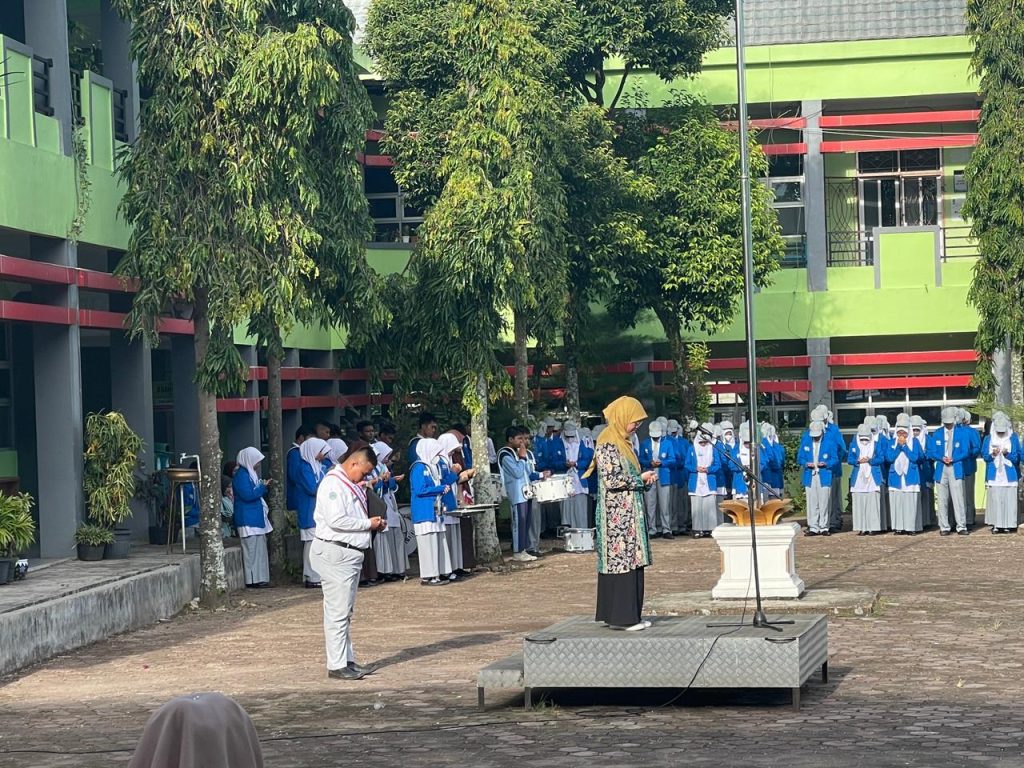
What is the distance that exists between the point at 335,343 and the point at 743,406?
27.9ft

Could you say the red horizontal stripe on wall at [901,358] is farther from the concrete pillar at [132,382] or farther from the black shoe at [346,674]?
the black shoe at [346,674]

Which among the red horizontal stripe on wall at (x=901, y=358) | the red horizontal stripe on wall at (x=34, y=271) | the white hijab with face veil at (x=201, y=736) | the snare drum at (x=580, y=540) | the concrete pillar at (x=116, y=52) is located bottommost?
the snare drum at (x=580, y=540)

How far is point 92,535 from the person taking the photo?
58.2 ft

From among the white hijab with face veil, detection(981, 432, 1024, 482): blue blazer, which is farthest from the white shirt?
detection(981, 432, 1024, 482): blue blazer

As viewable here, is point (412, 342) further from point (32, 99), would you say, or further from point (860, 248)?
point (860, 248)

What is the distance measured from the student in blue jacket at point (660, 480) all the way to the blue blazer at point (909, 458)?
3374 mm

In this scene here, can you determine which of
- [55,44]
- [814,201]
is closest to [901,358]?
[814,201]

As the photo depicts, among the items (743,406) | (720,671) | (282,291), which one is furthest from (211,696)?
(743,406)

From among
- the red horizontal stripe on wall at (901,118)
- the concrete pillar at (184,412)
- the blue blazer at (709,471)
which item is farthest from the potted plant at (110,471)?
the red horizontal stripe on wall at (901,118)

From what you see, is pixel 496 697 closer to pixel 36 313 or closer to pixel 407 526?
pixel 36 313

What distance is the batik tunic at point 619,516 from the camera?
38.0 ft

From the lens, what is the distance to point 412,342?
2184 centimetres

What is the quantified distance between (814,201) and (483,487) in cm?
1446

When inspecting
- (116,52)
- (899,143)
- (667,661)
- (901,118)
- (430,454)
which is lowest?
(667,661)
